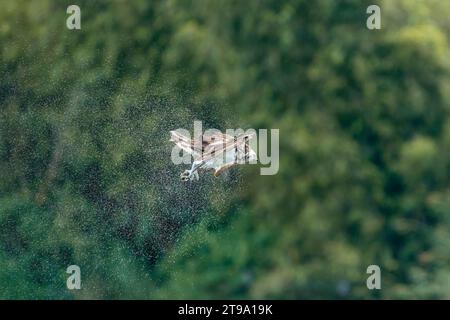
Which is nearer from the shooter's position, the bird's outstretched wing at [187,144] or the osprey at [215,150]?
the osprey at [215,150]

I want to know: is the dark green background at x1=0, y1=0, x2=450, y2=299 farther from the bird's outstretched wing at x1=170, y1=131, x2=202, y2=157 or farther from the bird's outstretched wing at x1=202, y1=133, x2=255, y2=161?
the bird's outstretched wing at x1=202, y1=133, x2=255, y2=161

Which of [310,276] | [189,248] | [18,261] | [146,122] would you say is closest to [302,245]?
[310,276]

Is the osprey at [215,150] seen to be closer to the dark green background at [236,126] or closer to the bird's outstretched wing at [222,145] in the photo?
the bird's outstretched wing at [222,145]

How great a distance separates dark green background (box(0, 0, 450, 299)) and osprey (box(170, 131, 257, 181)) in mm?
535

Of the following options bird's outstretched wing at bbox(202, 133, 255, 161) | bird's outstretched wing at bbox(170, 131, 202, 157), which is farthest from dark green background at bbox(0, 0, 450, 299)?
bird's outstretched wing at bbox(202, 133, 255, 161)

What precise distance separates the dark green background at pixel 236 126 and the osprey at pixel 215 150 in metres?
0.54

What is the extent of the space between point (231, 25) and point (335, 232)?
175 centimetres

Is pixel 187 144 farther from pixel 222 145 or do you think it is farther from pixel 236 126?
pixel 236 126

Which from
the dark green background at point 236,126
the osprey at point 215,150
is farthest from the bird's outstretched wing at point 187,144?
the dark green background at point 236,126

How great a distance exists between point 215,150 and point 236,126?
3.26ft

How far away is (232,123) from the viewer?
8.92m

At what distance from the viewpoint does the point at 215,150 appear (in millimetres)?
7949

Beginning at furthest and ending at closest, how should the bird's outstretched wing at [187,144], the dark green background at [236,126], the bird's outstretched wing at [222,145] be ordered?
the dark green background at [236,126], the bird's outstretched wing at [187,144], the bird's outstretched wing at [222,145]

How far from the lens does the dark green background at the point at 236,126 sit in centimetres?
899
